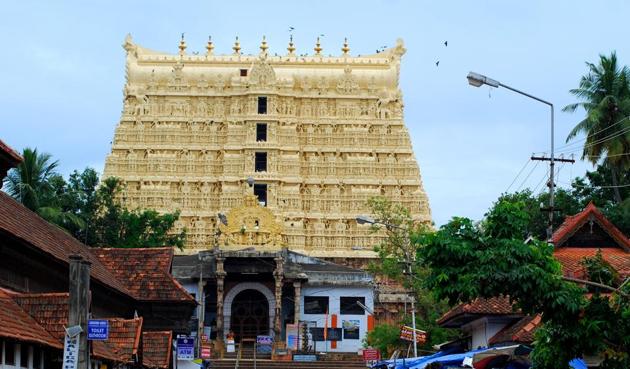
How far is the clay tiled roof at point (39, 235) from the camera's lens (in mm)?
25500

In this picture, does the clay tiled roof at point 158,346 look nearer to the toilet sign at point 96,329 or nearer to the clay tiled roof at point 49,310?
the clay tiled roof at point 49,310

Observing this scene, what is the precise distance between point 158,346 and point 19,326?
1462 cm

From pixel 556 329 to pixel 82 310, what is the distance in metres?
8.33

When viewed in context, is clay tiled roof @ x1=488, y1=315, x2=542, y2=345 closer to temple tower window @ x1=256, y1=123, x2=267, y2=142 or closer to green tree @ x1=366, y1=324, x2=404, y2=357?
green tree @ x1=366, y1=324, x2=404, y2=357

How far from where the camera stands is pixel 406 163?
92.3 meters

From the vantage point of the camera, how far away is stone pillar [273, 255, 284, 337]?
73375mm

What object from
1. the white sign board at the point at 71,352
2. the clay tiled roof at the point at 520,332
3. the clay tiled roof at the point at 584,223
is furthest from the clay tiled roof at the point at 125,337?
the clay tiled roof at the point at 584,223

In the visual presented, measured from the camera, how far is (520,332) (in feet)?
107

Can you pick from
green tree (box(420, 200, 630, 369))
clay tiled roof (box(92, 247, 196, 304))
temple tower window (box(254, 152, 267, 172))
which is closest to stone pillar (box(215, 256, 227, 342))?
temple tower window (box(254, 152, 267, 172))

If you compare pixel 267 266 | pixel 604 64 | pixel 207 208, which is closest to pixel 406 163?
pixel 207 208

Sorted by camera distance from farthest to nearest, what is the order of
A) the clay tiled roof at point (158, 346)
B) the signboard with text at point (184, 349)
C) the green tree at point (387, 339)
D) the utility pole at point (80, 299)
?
the green tree at point (387, 339), the signboard with text at point (184, 349), the clay tiled roof at point (158, 346), the utility pole at point (80, 299)

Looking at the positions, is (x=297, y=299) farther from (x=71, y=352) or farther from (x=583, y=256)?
(x=71, y=352)

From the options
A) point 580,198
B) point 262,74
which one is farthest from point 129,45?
point 580,198

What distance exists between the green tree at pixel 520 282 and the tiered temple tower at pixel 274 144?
2578 inches
